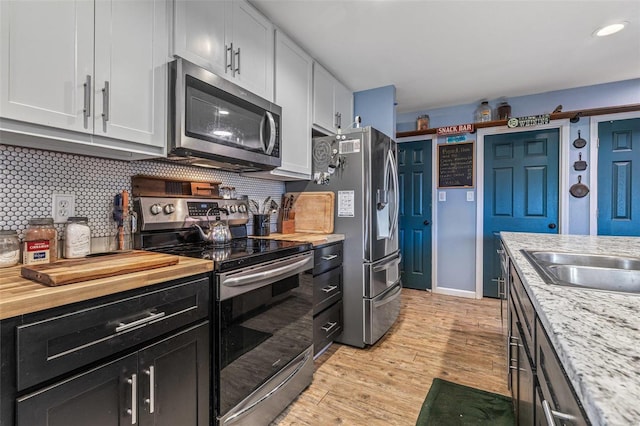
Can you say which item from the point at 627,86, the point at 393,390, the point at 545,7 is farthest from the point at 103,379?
the point at 627,86

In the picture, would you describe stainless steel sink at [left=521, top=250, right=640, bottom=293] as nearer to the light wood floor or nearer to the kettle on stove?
the light wood floor

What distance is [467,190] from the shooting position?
369 centimetres

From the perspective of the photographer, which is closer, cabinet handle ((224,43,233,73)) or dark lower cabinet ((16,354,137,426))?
dark lower cabinet ((16,354,137,426))

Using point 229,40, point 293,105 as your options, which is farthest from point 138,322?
point 293,105

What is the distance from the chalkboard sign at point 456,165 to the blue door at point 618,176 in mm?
1223

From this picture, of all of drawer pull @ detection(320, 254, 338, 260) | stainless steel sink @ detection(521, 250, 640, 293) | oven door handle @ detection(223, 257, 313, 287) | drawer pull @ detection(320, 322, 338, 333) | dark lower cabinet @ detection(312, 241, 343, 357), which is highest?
stainless steel sink @ detection(521, 250, 640, 293)

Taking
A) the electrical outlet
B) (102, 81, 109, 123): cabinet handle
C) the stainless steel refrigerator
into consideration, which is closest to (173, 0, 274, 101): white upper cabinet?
(102, 81, 109, 123): cabinet handle

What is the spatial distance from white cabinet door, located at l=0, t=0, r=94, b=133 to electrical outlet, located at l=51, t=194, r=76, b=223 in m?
0.41

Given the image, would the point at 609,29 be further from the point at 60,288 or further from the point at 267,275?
the point at 60,288

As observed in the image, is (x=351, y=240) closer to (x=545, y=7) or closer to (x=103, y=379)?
(x=103, y=379)

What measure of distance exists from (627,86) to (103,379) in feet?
15.8

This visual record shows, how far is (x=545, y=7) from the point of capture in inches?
74.9

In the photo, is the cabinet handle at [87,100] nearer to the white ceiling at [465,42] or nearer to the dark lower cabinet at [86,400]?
the dark lower cabinet at [86,400]

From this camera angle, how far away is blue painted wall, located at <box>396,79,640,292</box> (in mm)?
3117
